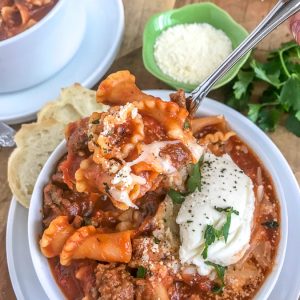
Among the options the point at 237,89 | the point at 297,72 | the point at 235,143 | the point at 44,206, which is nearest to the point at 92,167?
the point at 44,206

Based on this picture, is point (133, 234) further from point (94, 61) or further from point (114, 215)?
point (94, 61)

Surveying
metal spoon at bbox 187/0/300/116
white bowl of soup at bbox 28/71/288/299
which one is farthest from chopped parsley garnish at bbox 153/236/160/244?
metal spoon at bbox 187/0/300/116

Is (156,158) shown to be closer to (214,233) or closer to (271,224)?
(214,233)

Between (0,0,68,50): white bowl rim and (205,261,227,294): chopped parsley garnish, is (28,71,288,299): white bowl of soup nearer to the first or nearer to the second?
(205,261,227,294): chopped parsley garnish

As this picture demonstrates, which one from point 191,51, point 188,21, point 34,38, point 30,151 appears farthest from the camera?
point 188,21

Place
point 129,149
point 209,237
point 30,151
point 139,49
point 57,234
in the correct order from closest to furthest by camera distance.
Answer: point 129,149 → point 209,237 → point 57,234 → point 30,151 → point 139,49

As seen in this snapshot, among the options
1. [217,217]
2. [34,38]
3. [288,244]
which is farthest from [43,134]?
[288,244]
